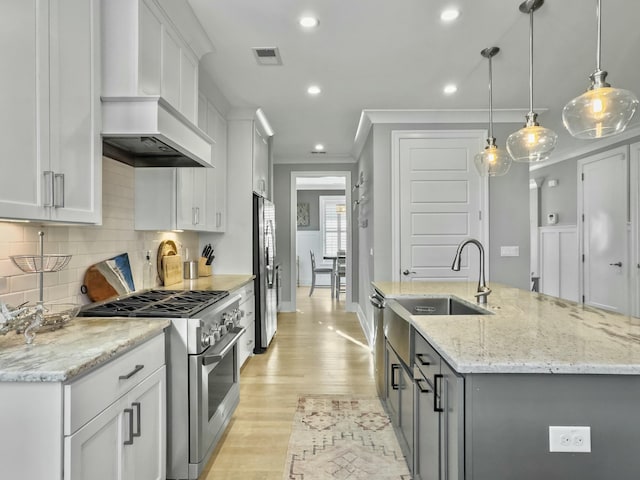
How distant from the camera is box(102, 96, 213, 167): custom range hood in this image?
1.75 meters

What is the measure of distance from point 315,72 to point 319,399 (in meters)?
2.61

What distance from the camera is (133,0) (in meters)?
1.81

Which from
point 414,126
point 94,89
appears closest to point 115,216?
point 94,89

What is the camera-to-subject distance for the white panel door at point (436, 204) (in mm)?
4219

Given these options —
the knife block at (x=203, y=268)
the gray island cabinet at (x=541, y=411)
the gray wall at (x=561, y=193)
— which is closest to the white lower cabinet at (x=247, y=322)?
the knife block at (x=203, y=268)

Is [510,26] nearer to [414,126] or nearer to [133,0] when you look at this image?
[414,126]

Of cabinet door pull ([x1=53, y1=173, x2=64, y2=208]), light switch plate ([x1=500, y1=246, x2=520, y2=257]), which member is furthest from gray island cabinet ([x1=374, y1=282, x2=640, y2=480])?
light switch plate ([x1=500, y1=246, x2=520, y2=257])

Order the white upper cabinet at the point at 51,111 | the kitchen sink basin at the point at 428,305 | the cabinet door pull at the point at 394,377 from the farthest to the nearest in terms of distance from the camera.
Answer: the kitchen sink basin at the point at 428,305, the cabinet door pull at the point at 394,377, the white upper cabinet at the point at 51,111

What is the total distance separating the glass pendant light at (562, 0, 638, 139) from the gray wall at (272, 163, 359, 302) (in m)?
4.79

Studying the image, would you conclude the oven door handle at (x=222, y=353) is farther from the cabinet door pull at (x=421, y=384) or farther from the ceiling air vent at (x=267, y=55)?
the ceiling air vent at (x=267, y=55)

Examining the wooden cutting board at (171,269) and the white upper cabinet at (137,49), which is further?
the wooden cutting board at (171,269)

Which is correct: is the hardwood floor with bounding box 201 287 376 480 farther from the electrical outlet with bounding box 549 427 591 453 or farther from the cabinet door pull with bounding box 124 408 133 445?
the electrical outlet with bounding box 549 427 591 453

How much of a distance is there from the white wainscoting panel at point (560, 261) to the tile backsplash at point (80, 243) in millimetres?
5922

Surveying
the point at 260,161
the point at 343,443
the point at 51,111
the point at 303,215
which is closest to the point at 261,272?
the point at 260,161
